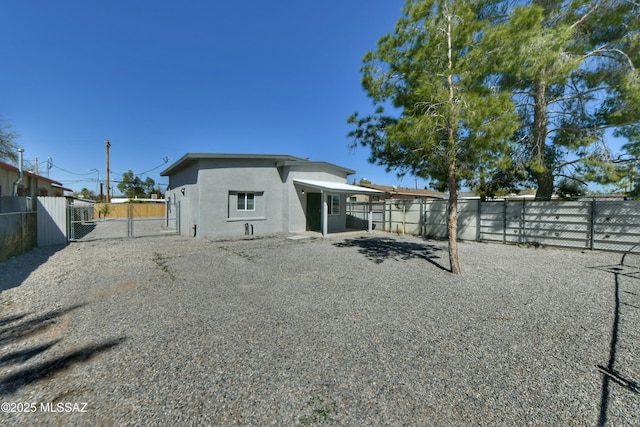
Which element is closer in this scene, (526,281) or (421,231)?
(526,281)

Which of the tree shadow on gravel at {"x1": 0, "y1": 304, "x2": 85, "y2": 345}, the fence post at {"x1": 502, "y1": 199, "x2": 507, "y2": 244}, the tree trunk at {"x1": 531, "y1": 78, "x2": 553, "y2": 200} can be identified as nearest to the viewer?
the tree shadow on gravel at {"x1": 0, "y1": 304, "x2": 85, "y2": 345}

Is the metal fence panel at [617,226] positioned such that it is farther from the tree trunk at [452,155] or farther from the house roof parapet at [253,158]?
the house roof parapet at [253,158]

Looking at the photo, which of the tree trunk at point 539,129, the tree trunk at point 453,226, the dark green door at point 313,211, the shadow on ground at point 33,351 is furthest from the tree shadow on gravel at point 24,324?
the tree trunk at point 539,129

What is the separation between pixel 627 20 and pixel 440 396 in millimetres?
13419

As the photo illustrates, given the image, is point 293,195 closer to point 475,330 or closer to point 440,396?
point 475,330

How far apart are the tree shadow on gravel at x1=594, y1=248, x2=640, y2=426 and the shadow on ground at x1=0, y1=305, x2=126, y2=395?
5.04 m

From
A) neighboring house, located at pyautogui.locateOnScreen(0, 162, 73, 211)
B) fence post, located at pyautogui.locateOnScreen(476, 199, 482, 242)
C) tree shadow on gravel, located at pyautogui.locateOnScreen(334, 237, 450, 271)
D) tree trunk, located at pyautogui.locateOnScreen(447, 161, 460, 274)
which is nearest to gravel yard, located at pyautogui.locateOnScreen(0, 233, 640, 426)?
tree trunk, located at pyautogui.locateOnScreen(447, 161, 460, 274)

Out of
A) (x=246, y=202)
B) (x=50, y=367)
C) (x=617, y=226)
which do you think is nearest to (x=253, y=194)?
(x=246, y=202)

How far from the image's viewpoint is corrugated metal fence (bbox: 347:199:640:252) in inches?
354

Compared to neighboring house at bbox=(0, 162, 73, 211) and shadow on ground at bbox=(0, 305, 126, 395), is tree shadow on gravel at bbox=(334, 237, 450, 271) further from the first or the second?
neighboring house at bbox=(0, 162, 73, 211)

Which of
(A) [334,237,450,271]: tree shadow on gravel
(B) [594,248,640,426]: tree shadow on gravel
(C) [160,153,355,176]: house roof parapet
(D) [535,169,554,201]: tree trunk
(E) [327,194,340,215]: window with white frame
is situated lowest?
(B) [594,248,640,426]: tree shadow on gravel

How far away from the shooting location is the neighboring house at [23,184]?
12.4 metres

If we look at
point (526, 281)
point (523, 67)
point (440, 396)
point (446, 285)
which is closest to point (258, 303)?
point (440, 396)

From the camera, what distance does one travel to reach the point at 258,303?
454 cm
